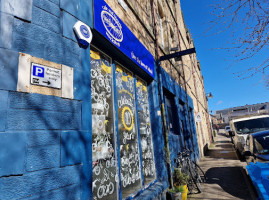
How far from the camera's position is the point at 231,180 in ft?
20.4

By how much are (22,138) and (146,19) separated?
5313mm

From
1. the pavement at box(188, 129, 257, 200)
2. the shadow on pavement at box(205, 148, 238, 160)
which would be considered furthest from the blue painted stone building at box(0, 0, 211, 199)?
the shadow on pavement at box(205, 148, 238, 160)

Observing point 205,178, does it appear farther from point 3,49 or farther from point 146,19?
point 3,49

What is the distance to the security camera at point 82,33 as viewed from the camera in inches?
94.2

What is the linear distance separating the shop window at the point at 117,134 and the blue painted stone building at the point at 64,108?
18 millimetres

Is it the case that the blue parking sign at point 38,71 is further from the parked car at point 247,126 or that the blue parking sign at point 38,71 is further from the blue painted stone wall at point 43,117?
the parked car at point 247,126

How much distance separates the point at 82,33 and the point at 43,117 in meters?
1.30

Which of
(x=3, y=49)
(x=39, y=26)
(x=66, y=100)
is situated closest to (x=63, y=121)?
(x=66, y=100)

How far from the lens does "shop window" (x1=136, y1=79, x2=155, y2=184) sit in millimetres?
4395

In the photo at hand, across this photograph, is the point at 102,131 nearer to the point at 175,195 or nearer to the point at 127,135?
the point at 127,135

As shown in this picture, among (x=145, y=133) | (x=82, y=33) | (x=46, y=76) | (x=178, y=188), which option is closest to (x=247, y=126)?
(x=178, y=188)

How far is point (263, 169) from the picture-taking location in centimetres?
409

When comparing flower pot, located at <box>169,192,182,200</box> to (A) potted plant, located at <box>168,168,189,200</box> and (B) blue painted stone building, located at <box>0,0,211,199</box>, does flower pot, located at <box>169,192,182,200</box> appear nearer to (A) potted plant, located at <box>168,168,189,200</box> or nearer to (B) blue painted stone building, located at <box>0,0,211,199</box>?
(A) potted plant, located at <box>168,168,189,200</box>

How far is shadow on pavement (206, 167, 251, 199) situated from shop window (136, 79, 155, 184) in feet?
8.45
